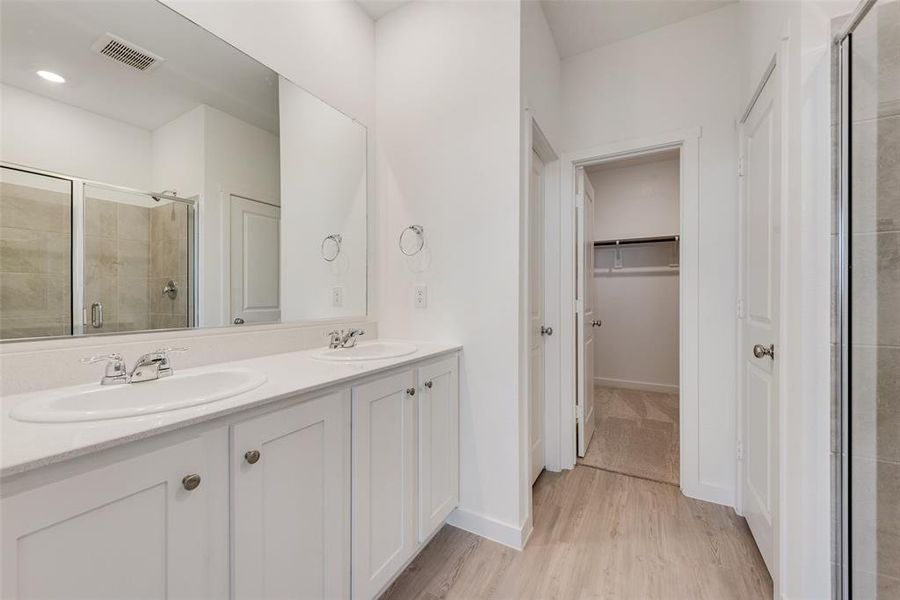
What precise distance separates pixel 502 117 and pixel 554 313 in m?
1.23

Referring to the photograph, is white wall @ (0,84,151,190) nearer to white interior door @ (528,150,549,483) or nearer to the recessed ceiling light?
the recessed ceiling light

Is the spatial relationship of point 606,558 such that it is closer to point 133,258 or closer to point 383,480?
point 383,480

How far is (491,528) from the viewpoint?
5.67 feet

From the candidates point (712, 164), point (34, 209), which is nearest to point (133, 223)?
point (34, 209)

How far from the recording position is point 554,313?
239 cm

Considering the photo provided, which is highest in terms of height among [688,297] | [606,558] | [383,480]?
[688,297]

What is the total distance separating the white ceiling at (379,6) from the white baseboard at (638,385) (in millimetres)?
4120

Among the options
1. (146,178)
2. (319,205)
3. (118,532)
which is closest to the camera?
(118,532)

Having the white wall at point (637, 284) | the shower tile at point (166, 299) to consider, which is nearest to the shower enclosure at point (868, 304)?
the shower tile at point (166, 299)

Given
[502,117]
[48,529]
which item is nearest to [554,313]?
[502,117]

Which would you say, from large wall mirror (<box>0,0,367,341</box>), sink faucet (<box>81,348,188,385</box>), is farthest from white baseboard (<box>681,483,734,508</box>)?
sink faucet (<box>81,348,188,385</box>)

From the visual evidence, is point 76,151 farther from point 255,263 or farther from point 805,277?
point 805,277

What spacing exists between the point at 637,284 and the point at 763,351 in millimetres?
2920

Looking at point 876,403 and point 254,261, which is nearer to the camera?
point 876,403
